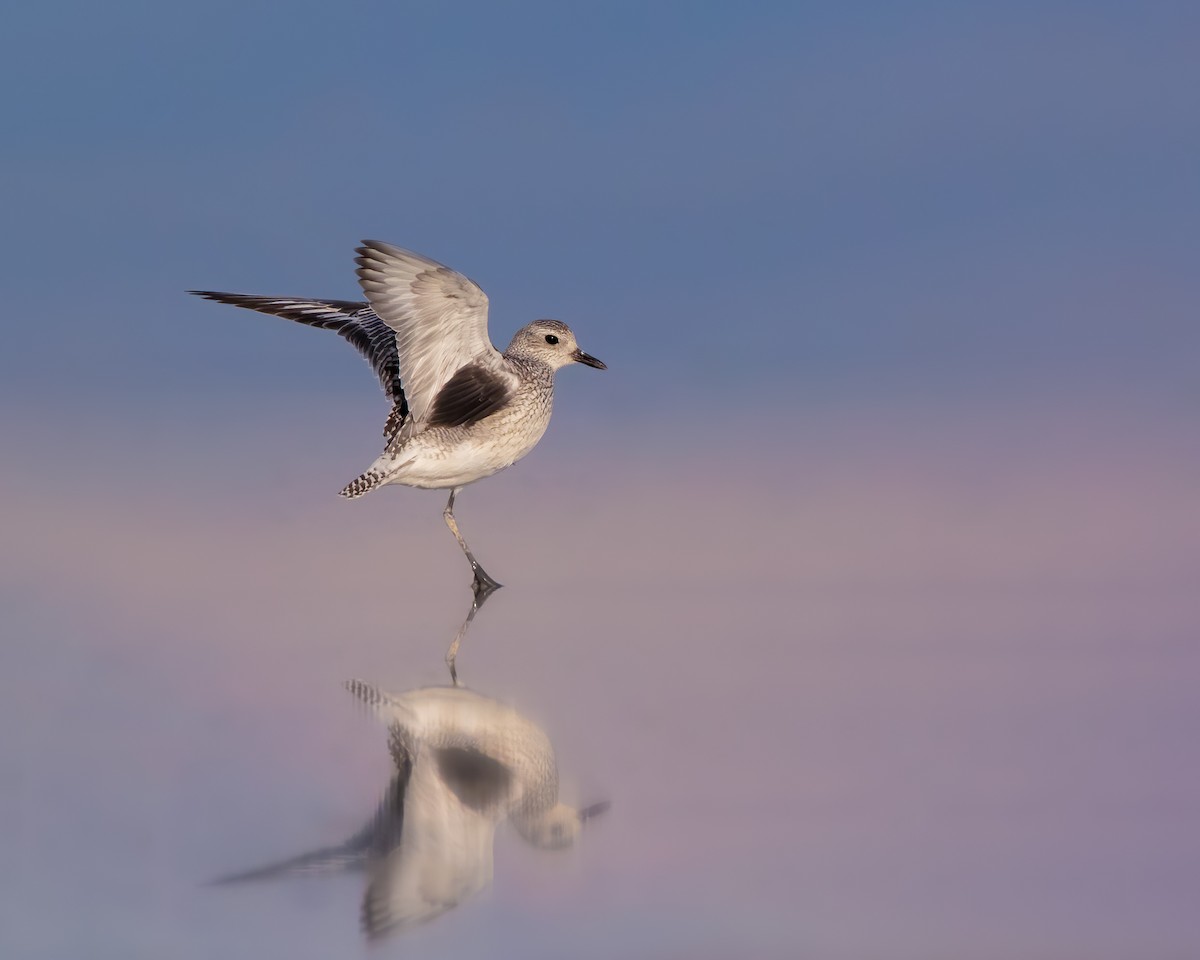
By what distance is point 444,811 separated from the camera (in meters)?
5.63

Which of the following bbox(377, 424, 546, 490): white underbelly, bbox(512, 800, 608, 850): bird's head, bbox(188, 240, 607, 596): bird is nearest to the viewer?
bbox(512, 800, 608, 850): bird's head

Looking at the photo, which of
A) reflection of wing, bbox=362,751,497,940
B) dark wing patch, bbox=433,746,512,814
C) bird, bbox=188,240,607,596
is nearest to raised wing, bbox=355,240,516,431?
bird, bbox=188,240,607,596

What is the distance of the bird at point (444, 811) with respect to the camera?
4.79 metres

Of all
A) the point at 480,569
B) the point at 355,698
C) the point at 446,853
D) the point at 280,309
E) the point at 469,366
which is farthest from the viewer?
the point at 280,309

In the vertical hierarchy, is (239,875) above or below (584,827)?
below

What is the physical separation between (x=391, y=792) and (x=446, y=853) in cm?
76

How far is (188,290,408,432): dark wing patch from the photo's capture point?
12984mm

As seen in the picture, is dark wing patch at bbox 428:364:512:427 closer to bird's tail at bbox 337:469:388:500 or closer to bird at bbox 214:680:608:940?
bird's tail at bbox 337:469:388:500

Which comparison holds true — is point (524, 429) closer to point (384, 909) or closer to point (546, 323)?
point (546, 323)

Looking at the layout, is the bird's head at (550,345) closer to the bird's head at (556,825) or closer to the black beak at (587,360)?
the black beak at (587,360)

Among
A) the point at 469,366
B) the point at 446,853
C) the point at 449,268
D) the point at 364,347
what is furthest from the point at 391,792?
the point at 364,347

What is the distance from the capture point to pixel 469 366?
11.9 metres

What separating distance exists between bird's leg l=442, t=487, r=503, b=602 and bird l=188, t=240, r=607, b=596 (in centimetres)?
1

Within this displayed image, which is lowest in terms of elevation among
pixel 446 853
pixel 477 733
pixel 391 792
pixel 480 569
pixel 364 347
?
pixel 446 853
